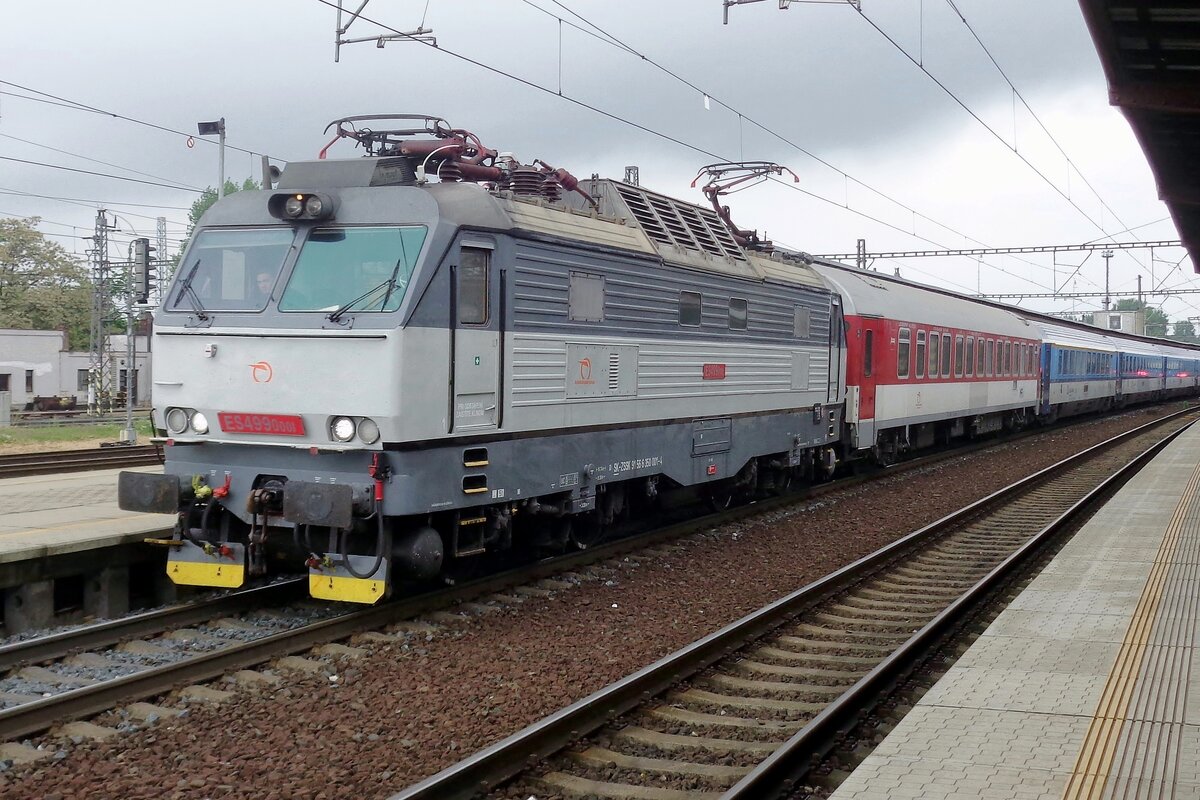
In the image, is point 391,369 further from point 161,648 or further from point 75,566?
point 75,566

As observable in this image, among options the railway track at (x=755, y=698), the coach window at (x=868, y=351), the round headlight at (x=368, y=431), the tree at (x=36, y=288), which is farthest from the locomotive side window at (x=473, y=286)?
the tree at (x=36, y=288)

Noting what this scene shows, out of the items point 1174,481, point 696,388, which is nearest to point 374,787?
point 696,388

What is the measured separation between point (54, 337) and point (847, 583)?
5495 cm

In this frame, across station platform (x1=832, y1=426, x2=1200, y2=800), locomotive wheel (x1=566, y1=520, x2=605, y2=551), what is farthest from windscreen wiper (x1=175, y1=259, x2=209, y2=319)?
station platform (x1=832, y1=426, x2=1200, y2=800)

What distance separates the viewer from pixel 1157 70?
9648mm

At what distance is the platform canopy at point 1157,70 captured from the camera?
8.22 metres

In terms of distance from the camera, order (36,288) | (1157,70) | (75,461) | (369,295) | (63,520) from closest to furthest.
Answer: (369,295), (1157,70), (63,520), (75,461), (36,288)

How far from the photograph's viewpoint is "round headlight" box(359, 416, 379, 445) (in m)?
8.09

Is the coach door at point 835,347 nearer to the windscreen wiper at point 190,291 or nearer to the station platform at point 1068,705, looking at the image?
the station platform at point 1068,705

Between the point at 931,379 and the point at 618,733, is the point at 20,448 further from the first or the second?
the point at 618,733

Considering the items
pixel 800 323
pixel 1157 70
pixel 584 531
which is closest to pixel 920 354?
pixel 800 323

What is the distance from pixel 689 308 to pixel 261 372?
17.3 feet

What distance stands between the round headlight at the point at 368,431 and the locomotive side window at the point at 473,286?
1119mm

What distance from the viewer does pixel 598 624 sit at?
8.98 meters
